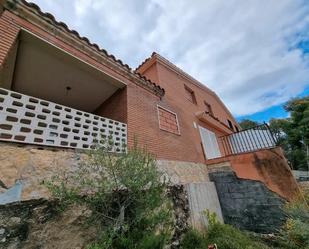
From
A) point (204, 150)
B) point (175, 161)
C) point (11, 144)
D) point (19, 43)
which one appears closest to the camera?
point (11, 144)

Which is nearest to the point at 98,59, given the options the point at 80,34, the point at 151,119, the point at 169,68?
the point at 80,34

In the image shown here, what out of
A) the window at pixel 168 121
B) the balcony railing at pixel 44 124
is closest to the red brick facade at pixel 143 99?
the window at pixel 168 121

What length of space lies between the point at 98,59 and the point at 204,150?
6499 mm

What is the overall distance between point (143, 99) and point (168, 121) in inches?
57.9

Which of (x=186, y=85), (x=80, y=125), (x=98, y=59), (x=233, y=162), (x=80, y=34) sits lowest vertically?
(x=233, y=162)

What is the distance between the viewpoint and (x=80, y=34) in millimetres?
4398

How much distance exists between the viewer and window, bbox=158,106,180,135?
6.39m

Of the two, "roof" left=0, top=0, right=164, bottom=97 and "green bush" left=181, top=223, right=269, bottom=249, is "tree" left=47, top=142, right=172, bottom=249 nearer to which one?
"green bush" left=181, top=223, right=269, bottom=249

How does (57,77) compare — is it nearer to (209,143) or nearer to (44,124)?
(44,124)

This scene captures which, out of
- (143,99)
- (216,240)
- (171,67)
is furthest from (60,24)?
(216,240)

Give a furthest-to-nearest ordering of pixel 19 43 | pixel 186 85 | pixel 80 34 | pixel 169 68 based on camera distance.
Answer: pixel 186 85, pixel 169 68, pixel 80 34, pixel 19 43

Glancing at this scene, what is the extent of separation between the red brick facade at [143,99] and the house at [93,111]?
0.06ft

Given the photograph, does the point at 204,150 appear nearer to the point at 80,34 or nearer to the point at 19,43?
the point at 80,34

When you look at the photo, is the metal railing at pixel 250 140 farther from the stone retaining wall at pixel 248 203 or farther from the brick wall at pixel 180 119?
the stone retaining wall at pixel 248 203
